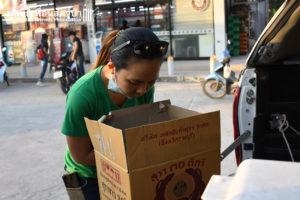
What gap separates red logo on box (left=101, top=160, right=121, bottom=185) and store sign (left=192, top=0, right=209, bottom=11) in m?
13.6

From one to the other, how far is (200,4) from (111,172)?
45.2 feet

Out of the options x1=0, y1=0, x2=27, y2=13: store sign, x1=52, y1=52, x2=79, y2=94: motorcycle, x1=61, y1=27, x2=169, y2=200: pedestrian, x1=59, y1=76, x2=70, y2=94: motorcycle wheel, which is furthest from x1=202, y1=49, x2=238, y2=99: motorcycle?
x1=0, y1=0, x2=27, y2=13: store sign

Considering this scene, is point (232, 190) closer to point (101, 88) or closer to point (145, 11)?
point (101, 88)

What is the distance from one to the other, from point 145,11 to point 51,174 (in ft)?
40.6

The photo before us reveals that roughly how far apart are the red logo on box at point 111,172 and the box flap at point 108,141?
0.15 ft

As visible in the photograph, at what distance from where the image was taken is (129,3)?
15750 millimetres

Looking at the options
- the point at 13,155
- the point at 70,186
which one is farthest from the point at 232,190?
the point at 13,155

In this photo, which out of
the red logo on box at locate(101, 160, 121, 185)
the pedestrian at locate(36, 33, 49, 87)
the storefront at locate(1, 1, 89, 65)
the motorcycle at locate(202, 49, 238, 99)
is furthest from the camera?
the storefront at locate(1, 1, 89, 65)

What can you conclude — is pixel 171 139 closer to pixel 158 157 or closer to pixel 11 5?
pixel 158 157

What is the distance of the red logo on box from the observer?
149 cm

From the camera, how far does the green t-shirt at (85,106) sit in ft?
5.64

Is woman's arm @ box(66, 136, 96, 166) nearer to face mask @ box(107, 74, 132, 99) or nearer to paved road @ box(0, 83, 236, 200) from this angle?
face mask @ box(107, 74, 132, 99)

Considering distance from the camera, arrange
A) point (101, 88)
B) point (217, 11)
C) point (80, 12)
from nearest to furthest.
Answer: point (101, 88) → point (217, 11) → point (80, 12)

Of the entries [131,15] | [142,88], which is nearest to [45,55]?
[131,15]
